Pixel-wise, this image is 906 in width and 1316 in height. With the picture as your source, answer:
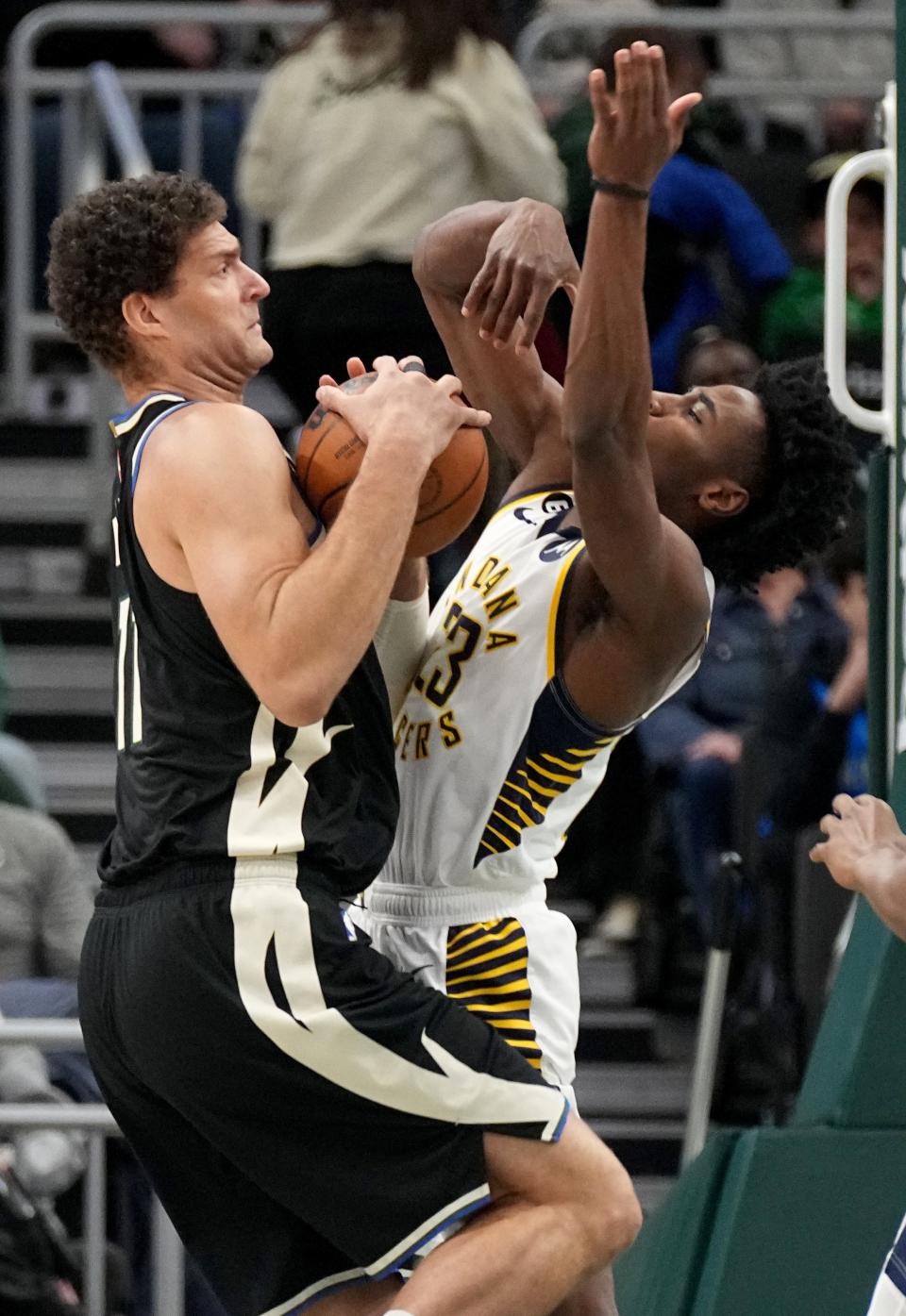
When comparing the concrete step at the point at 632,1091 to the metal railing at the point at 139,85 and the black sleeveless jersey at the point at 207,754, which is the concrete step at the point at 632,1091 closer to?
the metal railing at the point at 139,85

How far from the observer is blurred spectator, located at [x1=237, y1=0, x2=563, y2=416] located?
656 cm

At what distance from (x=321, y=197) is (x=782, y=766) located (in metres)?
2.09

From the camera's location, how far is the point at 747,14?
9203 mm

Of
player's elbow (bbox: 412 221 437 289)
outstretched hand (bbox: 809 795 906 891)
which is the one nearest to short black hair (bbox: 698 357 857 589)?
outstretched hand (bbox: 809 795 906 891)

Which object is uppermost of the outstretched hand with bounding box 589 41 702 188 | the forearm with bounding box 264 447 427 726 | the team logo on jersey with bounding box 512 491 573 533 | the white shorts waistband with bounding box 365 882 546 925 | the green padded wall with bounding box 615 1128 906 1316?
the outstretched hand with bounding box 589 41 702 188

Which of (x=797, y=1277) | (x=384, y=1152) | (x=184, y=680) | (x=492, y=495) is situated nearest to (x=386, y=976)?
(x=384, y=1152)

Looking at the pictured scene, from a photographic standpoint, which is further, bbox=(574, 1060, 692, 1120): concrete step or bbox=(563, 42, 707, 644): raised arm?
bbox=(574, 1060, 692, 1120): concrete step

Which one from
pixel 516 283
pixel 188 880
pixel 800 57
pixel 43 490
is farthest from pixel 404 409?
pixel 800 57

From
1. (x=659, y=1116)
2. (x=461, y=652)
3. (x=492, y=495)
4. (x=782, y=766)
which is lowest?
(x=659, y=1116)

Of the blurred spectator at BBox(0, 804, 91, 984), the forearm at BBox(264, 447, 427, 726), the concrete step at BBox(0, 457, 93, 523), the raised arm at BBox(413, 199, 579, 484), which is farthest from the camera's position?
the concrete step at BBox(0, 457, 93, 523)

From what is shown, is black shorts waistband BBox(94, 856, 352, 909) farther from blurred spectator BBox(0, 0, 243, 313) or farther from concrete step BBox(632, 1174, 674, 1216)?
blurred spectator BBox(0, 0, 243, 313)

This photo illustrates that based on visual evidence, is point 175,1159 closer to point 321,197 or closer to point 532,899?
point 532,899

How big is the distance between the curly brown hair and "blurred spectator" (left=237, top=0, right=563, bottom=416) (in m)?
2.77

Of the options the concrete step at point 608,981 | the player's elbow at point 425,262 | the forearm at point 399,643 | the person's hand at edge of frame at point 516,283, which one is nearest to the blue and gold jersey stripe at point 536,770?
the forearm at point 399,643
